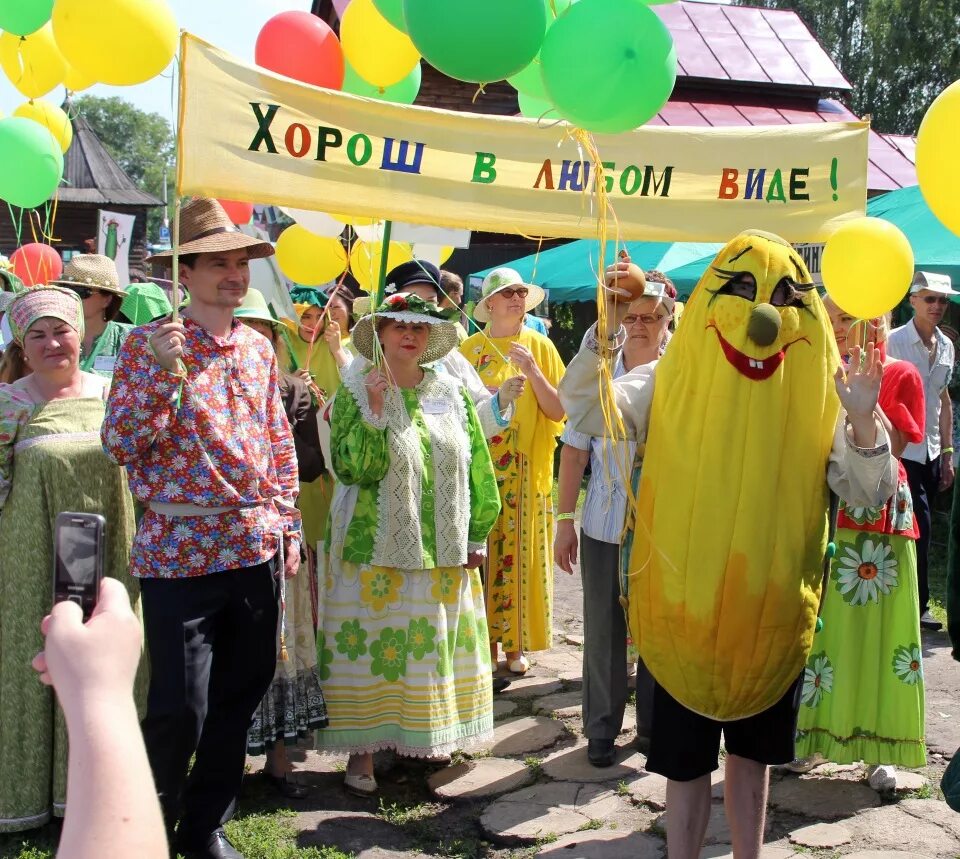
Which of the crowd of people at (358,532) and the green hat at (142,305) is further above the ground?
the green hat at (142,305)

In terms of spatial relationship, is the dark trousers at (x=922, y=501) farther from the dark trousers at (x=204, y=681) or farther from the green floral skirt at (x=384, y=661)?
the dark trousers at (x=204, y=681)

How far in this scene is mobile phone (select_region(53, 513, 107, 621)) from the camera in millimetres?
1410

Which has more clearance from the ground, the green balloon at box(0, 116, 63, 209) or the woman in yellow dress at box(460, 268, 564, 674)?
the green balloon at box(0, 116, 63, 209)

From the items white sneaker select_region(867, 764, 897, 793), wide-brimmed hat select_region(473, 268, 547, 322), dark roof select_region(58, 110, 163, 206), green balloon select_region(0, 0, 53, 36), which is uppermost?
dark roof select_region(58, 110, 163, 206)

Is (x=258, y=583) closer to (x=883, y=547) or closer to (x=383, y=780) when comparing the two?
(x=383, y=780)

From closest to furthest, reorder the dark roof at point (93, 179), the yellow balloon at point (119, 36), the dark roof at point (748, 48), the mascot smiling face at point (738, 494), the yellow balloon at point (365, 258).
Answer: the mascot smiling face at point (738, 494) → the yellow balloon at point (119, 36) → the yellow balloon at point (365, 258) → the dark roof at point (748, 48) → the dark roof at point (93, 179)

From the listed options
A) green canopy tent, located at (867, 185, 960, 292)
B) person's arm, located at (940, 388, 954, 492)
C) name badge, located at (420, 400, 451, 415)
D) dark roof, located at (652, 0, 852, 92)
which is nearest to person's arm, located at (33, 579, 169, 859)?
name badge, located at (420, 400, 451, 415)

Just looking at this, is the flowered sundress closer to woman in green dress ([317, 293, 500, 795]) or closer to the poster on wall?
woman in green dress ([317, 293, 500, 795])

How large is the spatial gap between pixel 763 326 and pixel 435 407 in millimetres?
1717

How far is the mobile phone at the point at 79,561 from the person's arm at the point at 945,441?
20.8 feet

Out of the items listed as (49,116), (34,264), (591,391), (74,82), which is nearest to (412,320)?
(591,391)

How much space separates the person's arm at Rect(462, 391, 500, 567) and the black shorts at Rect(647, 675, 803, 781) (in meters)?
1.44

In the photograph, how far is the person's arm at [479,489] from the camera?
4398 mm

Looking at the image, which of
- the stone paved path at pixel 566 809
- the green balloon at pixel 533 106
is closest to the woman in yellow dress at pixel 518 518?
the stone paved path at pixel 566 809
